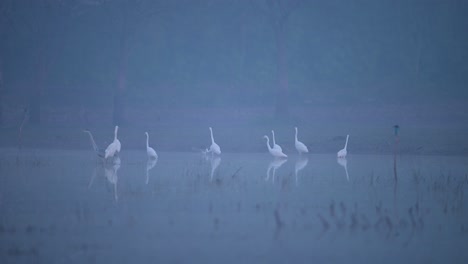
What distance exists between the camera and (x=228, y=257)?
8.30 m

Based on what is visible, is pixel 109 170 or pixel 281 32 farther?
pixel 281 32

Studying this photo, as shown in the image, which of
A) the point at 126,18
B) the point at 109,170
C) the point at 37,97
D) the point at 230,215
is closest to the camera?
the point at 230,215

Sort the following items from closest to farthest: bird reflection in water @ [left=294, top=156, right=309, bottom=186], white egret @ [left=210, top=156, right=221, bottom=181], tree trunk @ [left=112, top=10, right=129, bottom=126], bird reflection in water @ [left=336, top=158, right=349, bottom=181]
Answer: white egret @ [left=210, top=156, right=221, bottom=181]
bird reflection in water @ [left=294, top=156, right=309, bottom=186]
bird reflection in water @ [left=336, top=158, right=349, bottom=181]
tree trunk @ [left=112, top=10, right=129, bottom=126]

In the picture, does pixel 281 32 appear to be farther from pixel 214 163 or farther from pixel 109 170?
pixel 109 170

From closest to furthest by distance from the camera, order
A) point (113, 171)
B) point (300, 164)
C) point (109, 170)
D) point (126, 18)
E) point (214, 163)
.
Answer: point (113, 171) → point (109, 170) → point (300, 164) → point (214, 163) → point (126, 18)

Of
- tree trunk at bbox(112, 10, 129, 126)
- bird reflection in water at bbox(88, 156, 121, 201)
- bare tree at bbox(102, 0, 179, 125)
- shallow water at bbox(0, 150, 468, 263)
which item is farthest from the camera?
tree trunk at bbox(112, 10, 129, 126)

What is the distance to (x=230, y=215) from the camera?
36.1 ft

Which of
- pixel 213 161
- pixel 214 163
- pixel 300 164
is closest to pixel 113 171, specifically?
pixel 214 163

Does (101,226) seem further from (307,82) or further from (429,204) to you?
(307,82)

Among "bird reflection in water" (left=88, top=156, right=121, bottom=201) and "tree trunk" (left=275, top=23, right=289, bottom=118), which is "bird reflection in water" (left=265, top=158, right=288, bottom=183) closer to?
"bird reflection in water" (left=88, top=156, right=121, bottom=201)

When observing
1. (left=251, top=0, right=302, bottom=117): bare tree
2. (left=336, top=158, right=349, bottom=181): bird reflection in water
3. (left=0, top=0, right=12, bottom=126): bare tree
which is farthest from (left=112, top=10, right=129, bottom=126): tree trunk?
(left=336, top=158, right=349, bottom=181): bird reflection in water

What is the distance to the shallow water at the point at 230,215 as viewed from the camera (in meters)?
8.52

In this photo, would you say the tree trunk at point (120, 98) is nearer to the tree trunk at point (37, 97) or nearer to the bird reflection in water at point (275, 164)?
the tree trunk at point (37, 97)

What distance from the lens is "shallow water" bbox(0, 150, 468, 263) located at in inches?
336
